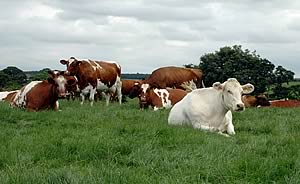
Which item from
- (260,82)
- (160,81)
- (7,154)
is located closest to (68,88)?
(7,154)

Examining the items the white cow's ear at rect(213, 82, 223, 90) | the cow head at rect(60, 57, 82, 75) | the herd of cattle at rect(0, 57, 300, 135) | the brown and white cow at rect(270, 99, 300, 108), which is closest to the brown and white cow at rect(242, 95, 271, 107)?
the herd of cattle at rect(0, 57, 300, 135)

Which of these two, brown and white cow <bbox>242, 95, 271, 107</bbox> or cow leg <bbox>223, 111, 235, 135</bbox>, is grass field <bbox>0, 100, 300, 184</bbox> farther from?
brown and white cow <bbox>242, 95, 271, 107</bbox>

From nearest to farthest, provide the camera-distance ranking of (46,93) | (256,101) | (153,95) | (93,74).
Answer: (46,93) → (153,95) → (93,74) → (256,101)

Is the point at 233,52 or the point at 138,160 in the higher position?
the point at 233,52

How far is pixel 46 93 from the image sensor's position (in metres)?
14.6

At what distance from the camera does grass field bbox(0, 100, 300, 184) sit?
18.6ft

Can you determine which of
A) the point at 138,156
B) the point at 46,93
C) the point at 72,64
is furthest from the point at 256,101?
the point at 138,156

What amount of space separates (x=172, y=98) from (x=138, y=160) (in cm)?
1231

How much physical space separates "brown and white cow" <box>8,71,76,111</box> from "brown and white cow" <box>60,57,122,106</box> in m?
5.58

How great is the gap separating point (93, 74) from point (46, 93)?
7071mm

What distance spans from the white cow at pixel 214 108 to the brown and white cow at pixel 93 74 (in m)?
9.41

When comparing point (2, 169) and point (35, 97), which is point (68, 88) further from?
point (2, 169)

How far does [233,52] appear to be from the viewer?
40.3 metres

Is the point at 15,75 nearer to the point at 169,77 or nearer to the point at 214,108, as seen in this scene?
the point at 169,77
